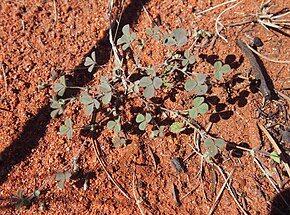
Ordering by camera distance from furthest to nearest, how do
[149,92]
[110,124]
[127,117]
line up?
1. [127,117]
2. [110,124]
3. [149,92]

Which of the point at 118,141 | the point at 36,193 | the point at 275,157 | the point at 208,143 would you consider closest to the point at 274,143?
the point at 275,157

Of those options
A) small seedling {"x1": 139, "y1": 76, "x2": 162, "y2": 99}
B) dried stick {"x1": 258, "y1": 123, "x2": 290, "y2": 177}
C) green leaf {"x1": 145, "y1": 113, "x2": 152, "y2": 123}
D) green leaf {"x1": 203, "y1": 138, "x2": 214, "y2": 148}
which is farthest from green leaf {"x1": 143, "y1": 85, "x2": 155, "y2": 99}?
dried stick {"x1": 258, "y1": 123, "x2": 290, "y2": 177}

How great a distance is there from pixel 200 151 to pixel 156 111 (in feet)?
1.12

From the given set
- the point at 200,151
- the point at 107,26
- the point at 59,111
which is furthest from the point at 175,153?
the point at 107,26

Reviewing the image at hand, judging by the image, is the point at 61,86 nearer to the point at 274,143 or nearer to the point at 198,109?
the point at 198,109

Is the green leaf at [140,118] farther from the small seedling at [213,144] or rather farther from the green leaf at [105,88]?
the small seedling at [213,144]

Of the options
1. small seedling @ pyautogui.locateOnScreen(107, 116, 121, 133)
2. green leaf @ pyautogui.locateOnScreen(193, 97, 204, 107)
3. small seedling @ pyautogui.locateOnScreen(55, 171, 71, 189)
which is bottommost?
green leaf @ pyautogui.locateOnScreen(193, 97, 204, 107)

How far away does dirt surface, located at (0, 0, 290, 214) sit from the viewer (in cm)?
189

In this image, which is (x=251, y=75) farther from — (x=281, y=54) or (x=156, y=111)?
(x=156, y=111)

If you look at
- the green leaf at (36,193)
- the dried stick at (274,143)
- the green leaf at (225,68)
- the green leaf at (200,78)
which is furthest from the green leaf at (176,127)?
the green leaf at (36,193)

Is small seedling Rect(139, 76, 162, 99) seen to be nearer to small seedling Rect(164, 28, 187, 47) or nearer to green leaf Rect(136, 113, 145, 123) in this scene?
green leaf Rect(136, 113, 145, 123)

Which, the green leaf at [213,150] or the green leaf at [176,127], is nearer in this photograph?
the green leaf at [213,150]

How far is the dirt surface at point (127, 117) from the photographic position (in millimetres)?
1890

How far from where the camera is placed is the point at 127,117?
203 centimetres
